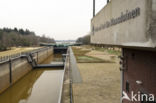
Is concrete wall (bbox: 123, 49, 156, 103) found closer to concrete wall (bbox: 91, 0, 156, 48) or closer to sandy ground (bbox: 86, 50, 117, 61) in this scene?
concrete wall (bbox: 91, 0, 156, 48)

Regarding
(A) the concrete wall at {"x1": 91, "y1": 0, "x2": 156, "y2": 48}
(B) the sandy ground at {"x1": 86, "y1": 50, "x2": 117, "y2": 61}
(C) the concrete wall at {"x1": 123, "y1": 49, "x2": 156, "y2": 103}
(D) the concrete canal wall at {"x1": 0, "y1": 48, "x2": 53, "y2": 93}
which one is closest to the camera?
(A) the concrete wall at {"x1": 91, "y1": 0, "x2": 156, "y2": 48}

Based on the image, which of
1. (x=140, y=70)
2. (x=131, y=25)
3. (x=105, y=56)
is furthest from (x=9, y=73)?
(x=105, y=56)

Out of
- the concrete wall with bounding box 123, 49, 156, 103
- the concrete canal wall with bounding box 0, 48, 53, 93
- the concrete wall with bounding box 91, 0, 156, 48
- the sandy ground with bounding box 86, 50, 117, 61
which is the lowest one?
the concrete canal wall with bounding box 0, 48, 53, 93

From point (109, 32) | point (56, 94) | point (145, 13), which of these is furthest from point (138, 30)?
point (56, 94)

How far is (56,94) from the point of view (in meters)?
12.4

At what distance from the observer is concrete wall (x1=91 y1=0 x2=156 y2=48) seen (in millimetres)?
1756

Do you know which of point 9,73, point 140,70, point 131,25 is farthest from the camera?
point 9,73

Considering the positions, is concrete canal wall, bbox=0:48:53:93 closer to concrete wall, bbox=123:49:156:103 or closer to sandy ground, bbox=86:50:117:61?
concrete wall, bbox=123:49:156:103

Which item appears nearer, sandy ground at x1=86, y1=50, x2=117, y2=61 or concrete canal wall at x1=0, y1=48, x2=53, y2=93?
concrete canal wall at x1=0, y1=48, x2=53, y2=93

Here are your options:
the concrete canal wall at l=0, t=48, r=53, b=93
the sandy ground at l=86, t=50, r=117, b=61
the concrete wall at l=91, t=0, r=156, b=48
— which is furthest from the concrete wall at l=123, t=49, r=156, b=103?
the sandy ground at l=86, t=50, r=117, b=61

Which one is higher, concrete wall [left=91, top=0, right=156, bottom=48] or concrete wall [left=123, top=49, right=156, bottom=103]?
concrete wall [left=91, top=0, right=156, bottom=48]

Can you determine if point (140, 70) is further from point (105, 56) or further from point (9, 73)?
point (105, 56)

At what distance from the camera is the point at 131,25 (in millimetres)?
2211

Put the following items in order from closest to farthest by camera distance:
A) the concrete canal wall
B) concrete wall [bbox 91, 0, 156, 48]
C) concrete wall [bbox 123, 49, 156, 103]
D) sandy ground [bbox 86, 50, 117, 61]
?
concrete wall [bbox 91, 0, 156, 48], concrete wall [bbox 123, 49, 156, 103], the concrete canal wall, sandy ground [bbox 86, 50, 117, 61]
